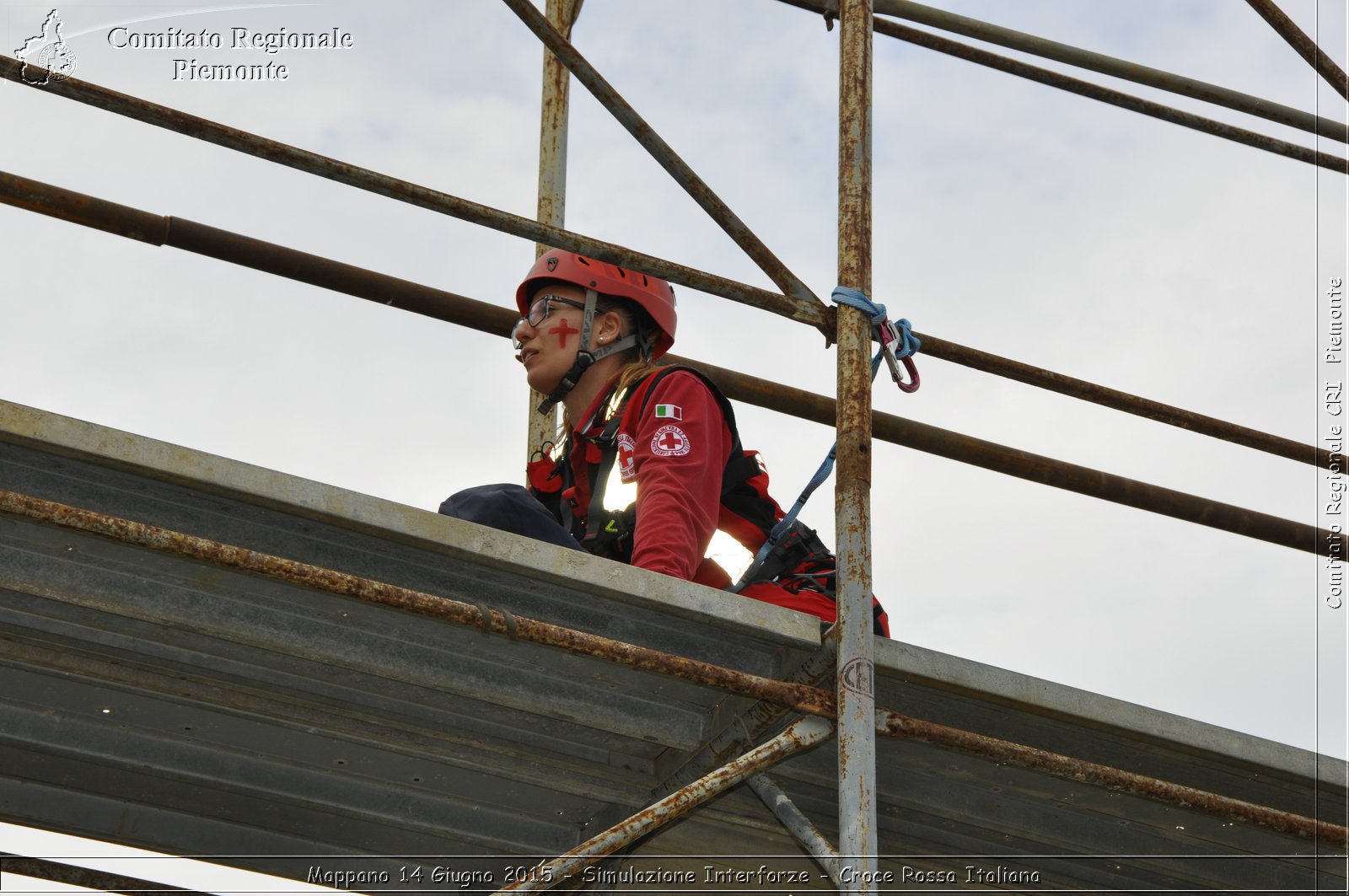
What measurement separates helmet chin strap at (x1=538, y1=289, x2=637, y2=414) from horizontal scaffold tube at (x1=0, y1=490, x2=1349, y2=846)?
1.63 metres

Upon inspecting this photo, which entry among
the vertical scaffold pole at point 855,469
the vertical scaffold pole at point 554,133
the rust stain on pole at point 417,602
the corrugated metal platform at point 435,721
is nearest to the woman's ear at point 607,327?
the vertical scaffold pole at point 554,133

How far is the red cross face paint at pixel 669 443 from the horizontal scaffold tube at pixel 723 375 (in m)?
1.08

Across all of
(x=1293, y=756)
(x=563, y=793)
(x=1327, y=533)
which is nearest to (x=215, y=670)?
(x=563, y=793)

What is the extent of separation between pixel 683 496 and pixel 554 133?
236 centimetres

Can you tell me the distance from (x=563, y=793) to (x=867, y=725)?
3.28ft

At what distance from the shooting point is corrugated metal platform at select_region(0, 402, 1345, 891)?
3457 mm

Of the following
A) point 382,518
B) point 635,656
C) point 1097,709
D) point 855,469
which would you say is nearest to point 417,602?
point 382,518

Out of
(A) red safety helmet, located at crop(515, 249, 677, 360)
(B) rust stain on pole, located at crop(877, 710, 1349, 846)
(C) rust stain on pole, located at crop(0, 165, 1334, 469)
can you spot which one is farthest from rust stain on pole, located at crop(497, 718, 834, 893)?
(A) red safety helmet, located at crop(515, 249, 677, 360)

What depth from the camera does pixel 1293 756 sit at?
433 centimetres

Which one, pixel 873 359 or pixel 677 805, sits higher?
pixel 873 359

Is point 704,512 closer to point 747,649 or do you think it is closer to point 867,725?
point 747,649

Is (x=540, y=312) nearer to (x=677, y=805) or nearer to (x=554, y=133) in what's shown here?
(x=554, y=133)

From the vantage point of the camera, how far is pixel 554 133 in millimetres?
6266

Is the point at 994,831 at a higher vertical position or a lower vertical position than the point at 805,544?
lower
